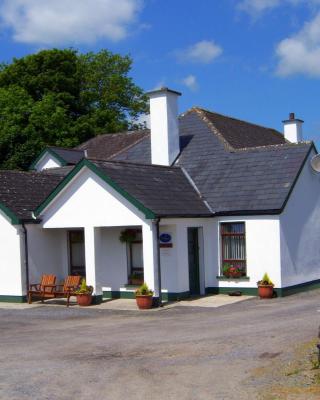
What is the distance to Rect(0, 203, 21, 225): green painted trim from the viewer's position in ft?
67.4

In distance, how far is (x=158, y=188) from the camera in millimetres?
20359

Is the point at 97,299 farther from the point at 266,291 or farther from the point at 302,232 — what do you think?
the point at 302,232

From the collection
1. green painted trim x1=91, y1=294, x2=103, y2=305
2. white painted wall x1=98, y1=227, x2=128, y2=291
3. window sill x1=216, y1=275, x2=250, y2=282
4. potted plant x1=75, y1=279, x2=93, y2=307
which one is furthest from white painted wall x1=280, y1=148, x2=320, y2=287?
potted plant x1=75, y1=279, x2=93, y2=307

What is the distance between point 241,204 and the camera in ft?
67.3

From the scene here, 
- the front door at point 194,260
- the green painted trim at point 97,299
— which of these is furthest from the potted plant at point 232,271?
the green painted trim at point 97,299

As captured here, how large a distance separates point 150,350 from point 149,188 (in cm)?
850

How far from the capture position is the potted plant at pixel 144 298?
59.8 ft

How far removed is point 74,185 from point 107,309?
411 cm

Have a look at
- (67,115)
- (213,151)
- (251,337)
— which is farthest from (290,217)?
(67,115)

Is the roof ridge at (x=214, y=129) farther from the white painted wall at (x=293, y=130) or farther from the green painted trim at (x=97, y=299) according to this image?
the white painted wall at (x=293, y=130)

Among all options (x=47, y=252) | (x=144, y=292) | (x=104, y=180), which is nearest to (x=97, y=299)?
(x=144, y=292)

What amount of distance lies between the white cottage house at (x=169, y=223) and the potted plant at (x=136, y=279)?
0.14 feet

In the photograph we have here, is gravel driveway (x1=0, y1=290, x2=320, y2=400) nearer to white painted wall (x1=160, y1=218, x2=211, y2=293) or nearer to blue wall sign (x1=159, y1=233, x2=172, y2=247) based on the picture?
white painted wall (x1=160, y1=218, x2=211, y2=293)

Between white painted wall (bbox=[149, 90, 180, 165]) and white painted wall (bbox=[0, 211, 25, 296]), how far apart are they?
6102mm
